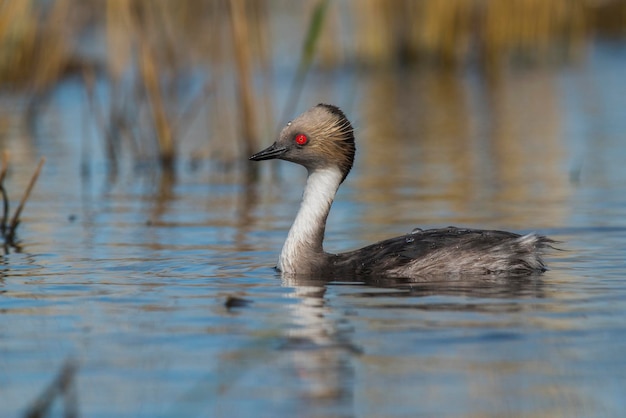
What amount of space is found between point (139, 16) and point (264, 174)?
2.32 metres

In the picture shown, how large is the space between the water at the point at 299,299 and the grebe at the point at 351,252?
216 mm

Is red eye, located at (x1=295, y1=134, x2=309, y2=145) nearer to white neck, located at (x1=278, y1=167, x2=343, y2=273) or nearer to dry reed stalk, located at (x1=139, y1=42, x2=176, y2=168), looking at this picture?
white neck, located at (x1=278, y1=167, x2=343, y2=273)

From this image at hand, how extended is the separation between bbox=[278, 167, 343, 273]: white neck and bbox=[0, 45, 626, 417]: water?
218 mm

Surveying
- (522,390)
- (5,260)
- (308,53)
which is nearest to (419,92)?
(308,53)

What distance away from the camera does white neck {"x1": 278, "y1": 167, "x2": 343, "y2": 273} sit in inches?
327

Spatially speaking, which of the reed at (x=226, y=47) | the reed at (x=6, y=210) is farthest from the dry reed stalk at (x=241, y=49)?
the reed at (x=6, y=210)

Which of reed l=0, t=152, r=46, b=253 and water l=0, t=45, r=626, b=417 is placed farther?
reed l=0, t=152, r=46, b=253

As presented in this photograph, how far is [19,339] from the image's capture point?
6125 mm

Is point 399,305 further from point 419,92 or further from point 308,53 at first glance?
point 419,92

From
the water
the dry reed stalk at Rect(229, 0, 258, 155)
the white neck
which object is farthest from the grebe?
the dry reed stalk at Rect(229, 0, 258, 155)

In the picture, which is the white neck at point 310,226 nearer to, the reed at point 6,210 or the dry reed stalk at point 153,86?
the reed at point 6,210

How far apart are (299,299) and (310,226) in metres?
1.35

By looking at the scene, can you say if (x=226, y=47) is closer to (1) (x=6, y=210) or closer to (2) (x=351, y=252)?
(1) (x=6, y=210)

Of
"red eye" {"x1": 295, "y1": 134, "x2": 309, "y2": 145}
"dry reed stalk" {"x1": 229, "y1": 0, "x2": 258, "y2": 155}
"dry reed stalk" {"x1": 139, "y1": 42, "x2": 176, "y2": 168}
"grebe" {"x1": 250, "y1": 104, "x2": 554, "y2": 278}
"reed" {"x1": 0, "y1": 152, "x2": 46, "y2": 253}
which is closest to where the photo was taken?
"grebe" {"x1": 250, "y1": 104, "x2": 554, "y2": 278}
